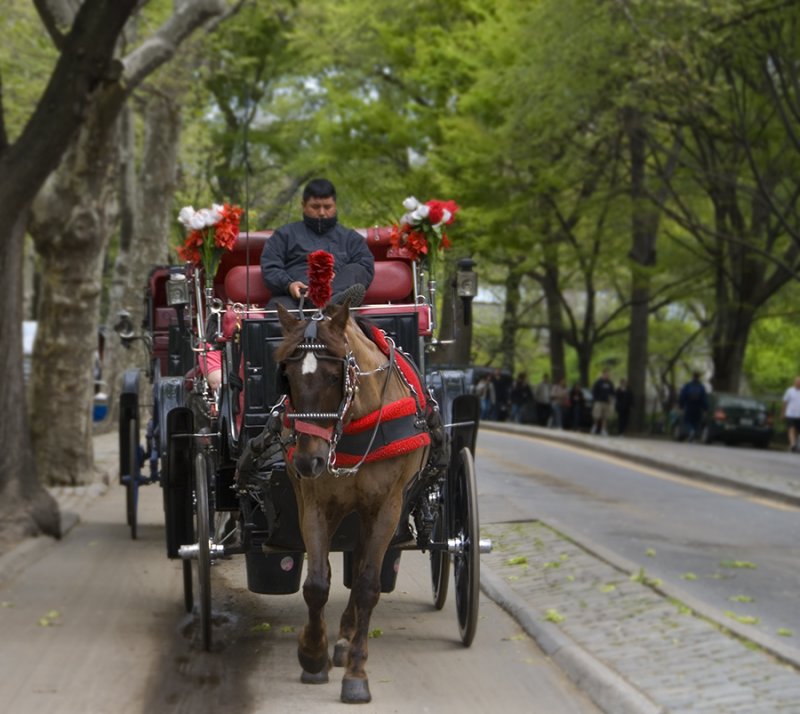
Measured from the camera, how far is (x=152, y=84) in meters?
27.7

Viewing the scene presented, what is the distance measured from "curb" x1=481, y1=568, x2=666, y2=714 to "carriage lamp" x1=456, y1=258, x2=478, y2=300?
2.10m

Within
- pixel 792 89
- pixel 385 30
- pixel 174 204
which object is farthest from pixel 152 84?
pixel 385 30

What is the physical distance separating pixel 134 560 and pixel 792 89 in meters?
26.0

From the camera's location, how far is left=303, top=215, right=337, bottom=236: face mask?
9484 millimetres

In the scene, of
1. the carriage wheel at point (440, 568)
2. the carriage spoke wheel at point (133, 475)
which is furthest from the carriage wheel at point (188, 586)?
the carriage spoke wheel at point (133, 475)

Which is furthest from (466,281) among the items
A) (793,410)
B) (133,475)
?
(793,410)

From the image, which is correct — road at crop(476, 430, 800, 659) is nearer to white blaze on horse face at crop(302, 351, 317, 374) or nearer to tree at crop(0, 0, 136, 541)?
white blaze on horse face at crop(302, 351, 317, 374)

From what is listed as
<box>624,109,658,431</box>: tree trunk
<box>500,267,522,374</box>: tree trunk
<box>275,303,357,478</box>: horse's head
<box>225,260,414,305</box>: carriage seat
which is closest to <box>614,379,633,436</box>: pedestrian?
<box>624,109,658,431</box>: tree trunk

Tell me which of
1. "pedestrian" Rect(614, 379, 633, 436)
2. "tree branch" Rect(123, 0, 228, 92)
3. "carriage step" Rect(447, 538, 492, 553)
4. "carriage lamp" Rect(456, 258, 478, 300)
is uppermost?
"tree branch" Rect(123, 0, 228, 92)

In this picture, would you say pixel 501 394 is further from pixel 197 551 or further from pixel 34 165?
pixel 197 551

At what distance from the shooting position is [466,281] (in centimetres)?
1050

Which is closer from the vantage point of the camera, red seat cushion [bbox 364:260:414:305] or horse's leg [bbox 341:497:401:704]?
horse's leg [bbox 341:497:401:704]

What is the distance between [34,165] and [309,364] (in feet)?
22.3

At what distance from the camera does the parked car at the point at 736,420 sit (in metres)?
39.4
